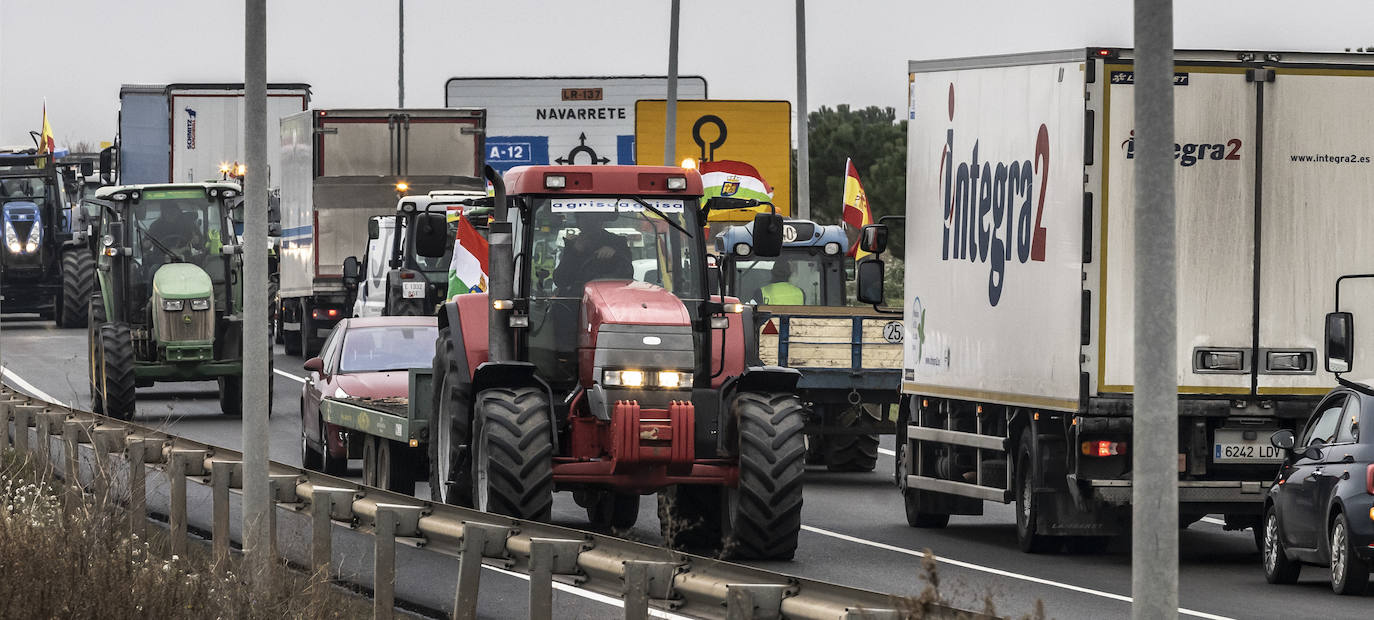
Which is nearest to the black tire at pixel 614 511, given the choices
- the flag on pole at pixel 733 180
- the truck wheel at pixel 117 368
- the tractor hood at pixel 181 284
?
the truck wheel at pixel 117 368

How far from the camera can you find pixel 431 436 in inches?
743

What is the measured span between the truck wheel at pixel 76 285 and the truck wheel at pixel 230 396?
16.6 metres

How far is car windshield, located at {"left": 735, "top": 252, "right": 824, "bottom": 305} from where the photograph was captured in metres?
27.8

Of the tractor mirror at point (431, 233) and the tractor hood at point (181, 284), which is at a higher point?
the tractor mirror at point (431, 233)

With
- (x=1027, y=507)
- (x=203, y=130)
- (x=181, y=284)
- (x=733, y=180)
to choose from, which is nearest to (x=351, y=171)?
(x=733, y=180)

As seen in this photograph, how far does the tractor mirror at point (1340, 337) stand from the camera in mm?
17156

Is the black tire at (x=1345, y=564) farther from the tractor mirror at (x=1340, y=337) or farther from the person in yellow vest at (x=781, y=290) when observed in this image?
the person in yellow vest at (x=781, y=290)

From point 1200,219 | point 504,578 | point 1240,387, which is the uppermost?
point 1200,219

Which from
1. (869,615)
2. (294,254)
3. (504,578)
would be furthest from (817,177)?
(869,615)

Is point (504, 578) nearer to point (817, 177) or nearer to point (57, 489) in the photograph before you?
point (57, 489)

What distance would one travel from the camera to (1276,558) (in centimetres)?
1688

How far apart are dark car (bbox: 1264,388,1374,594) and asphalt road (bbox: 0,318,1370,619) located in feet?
0.71

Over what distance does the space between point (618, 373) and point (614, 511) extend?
331cm

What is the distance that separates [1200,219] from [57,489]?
27.8 ft
